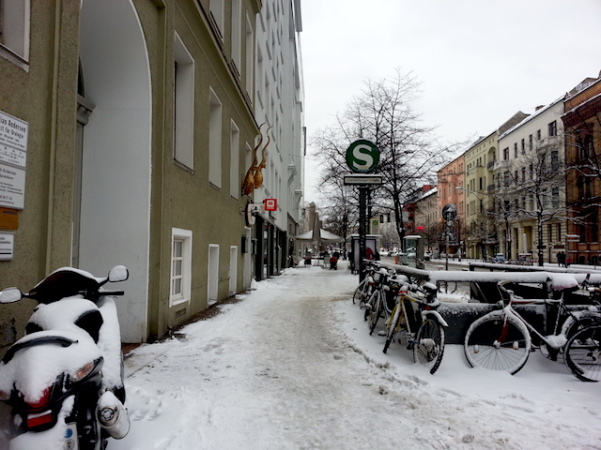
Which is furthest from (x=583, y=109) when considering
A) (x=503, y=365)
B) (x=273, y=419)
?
(x=273, y=419)

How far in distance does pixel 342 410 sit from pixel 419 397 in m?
0.81

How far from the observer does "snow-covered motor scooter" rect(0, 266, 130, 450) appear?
2121 mm

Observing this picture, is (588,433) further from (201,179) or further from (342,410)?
(201,179)

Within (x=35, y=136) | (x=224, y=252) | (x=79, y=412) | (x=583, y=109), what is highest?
(x=583, y=109)

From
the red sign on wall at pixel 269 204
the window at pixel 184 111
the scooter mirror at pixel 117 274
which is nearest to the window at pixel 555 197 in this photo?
the red sign on wall at pixel 269 204

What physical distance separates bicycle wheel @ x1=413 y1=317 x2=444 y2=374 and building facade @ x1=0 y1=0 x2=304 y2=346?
3739 mm

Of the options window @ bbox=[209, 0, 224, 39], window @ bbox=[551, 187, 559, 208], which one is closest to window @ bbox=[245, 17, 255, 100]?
window @ bbox=[209, 0, 224, 39]

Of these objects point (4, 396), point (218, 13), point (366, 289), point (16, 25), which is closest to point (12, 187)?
point (16, 25)

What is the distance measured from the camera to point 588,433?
350cm

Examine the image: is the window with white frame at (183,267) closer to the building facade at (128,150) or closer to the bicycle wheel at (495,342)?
the building facade at (128,150)

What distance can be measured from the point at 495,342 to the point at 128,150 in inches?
220

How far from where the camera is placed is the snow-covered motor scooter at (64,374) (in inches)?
83.5

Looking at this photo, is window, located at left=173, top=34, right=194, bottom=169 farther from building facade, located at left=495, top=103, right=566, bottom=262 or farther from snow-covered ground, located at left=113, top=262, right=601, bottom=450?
building facade, located at left=495, top=103, right=566, bottom=262

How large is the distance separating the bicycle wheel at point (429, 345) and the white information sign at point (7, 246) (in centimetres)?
416
